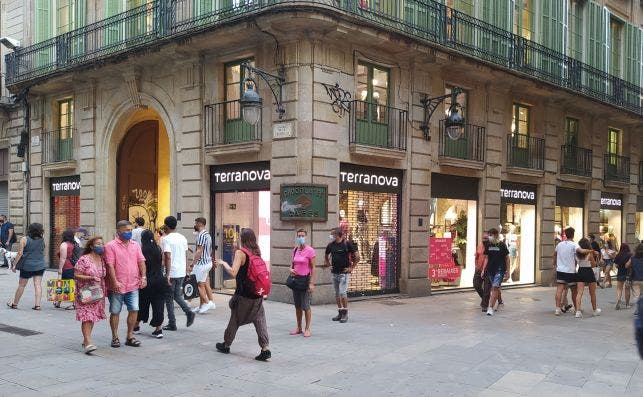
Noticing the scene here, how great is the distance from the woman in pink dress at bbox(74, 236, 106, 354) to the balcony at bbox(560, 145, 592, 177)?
15.9 m

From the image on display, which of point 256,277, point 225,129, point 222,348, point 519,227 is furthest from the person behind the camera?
point 519,227

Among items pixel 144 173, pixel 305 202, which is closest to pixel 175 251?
pixel 305 202

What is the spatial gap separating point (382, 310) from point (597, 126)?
1325 centimetres

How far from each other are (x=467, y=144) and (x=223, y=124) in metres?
6.48

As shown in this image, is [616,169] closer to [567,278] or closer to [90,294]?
[567,278]

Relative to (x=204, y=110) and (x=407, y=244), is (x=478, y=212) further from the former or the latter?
(x=204, y=110)

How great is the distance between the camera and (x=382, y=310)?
41.0 feet

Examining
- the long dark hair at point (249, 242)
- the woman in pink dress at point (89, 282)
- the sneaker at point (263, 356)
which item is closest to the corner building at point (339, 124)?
the long dark hair at point (249, 242)

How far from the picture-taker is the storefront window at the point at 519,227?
1806 centimetres

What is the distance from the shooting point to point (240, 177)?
1417cm

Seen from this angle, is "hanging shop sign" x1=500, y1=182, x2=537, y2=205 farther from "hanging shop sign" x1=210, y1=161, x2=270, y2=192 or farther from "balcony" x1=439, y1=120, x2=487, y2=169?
"hanging shop sign" x1=210, y1=161, x2=270, y2=192

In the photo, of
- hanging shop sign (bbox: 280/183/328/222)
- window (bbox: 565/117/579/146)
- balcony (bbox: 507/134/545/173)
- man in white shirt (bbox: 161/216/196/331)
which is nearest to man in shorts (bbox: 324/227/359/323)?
hanging shop sign (bbox: 280/183/328/222)

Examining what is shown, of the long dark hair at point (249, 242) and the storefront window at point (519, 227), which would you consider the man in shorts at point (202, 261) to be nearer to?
the long dark hair at point (249, 242)

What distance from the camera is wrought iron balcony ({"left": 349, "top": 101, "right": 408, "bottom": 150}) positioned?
13617mm
